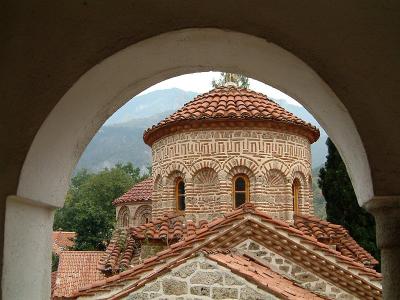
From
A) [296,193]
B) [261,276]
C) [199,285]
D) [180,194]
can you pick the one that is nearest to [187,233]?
[180,194]

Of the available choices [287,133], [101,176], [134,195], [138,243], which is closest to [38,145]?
[138,243]

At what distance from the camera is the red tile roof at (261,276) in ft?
25.6

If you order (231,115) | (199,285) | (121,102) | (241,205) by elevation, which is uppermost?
(231,115)

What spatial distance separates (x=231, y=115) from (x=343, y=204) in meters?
8.26

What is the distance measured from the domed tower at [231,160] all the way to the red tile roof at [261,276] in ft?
10.1

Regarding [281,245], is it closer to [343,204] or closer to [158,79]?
[158,79]

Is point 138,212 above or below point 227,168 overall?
below

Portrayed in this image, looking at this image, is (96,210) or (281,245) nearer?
(281,245)

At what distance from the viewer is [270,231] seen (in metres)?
9.70

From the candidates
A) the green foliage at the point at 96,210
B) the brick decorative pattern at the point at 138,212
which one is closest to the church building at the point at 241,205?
the brick decorative pattern at the point at 138,212

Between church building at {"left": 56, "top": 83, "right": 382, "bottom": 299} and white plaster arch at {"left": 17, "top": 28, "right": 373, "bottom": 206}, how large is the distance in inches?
271

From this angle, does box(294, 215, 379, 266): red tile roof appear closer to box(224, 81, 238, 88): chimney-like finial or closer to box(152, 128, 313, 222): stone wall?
box(152, 128, 313, 222): stone wall

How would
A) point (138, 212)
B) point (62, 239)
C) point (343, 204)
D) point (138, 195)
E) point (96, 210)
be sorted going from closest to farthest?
1. point (343, 204)
2. point (138, 195)
3. point (138, 212)
4. point (96, 210)
5. point (62, 239)

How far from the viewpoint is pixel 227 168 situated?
12812 mm
